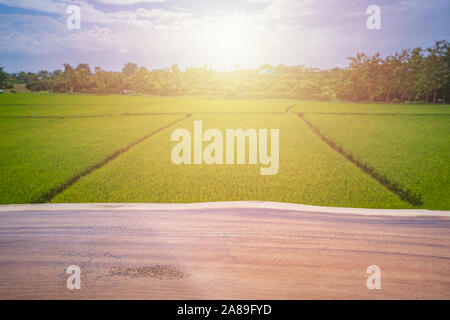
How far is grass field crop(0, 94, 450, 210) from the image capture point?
2.45m

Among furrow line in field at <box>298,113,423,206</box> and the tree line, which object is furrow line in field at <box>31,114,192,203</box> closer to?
the tree line

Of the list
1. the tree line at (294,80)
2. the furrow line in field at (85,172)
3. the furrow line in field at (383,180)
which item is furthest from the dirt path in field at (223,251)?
the tree line at (294,80)

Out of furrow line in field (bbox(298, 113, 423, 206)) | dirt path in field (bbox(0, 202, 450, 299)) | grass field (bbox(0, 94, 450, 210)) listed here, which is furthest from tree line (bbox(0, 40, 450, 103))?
dirt path in field (bbox(0, 202, 450, 299))

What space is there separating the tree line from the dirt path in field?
1.90 meters

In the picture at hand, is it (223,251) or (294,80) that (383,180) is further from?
(223,251)

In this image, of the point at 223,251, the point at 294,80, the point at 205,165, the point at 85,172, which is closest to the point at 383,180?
the point at 294,80

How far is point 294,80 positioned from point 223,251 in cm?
275

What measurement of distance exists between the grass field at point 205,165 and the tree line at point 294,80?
16cm

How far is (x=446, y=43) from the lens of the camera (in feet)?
10.1

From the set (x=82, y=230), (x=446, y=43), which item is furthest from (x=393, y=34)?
(x=82, y=230)

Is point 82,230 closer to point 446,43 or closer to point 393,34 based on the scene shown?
point 393,34

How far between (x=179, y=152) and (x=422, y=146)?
3.20 meters
